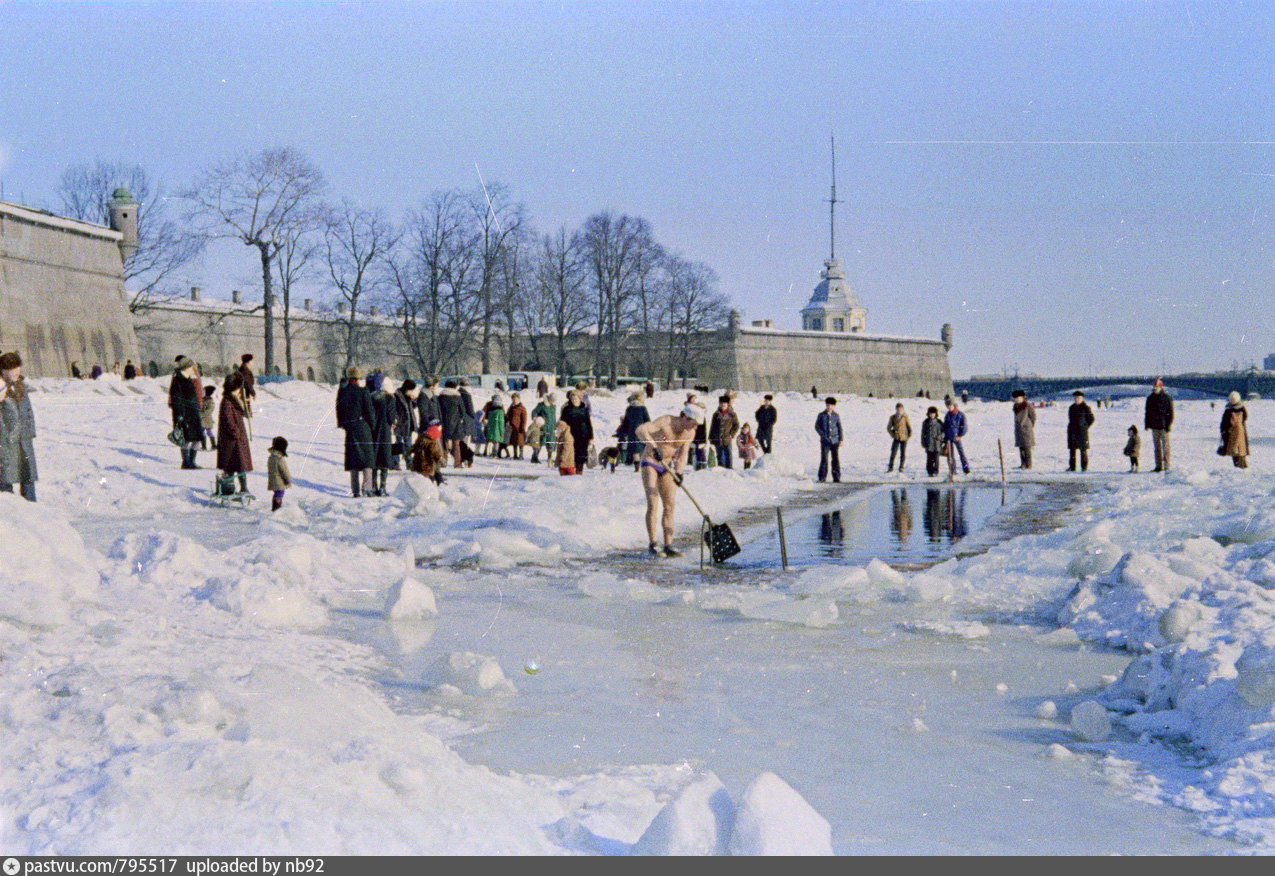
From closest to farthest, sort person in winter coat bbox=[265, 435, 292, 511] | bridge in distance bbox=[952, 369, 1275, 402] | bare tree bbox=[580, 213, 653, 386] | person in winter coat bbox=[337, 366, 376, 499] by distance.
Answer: person in winter coat bbox=[265, 435, 292, 511] < person in winter coat bbox=[337, 366, 376, 499] < bare tree bbox=[580, 213, 653, 386] < bridge in distance bbox=[952, 369, 1275, 402]

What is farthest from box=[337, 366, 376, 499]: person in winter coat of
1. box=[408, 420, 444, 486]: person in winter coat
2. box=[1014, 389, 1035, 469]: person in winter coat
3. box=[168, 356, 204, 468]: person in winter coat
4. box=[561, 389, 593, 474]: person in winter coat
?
box=[1014, 389, 1035, 469]: person in winter coat

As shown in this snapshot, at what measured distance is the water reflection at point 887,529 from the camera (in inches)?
457

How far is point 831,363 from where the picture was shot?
8431 cm

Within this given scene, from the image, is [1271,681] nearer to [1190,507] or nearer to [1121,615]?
[1121,615]

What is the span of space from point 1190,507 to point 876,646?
6709 mm

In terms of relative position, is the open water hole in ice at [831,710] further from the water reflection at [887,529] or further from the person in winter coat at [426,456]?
the person in winter coat at [426,456]

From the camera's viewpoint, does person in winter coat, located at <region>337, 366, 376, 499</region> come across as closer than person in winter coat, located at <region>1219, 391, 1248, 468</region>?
Yes

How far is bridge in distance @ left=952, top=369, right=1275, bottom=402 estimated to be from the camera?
83.8 m

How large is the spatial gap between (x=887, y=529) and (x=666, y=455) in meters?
4.03

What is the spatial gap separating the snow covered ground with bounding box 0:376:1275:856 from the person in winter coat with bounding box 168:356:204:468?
4.35 metres

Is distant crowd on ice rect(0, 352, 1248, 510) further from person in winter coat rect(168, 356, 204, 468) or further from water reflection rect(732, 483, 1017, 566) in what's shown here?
water reflection rect(732, 483, 1017, 566)

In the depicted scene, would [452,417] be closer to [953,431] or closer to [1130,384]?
[953,431]

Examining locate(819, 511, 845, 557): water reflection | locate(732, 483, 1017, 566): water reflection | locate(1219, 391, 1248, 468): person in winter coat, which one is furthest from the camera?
locate(1219, 391, 1248, 468): person in winter coat
